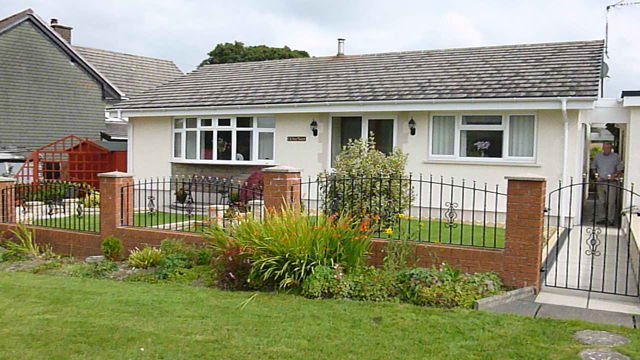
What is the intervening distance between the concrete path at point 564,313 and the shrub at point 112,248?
255 inches

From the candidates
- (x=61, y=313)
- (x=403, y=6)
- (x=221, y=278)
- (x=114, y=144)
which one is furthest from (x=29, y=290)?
(x=114, y=144)

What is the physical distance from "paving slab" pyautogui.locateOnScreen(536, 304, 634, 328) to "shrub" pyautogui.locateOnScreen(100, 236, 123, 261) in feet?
22.9

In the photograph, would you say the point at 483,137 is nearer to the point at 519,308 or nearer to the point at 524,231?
the point at 524,231

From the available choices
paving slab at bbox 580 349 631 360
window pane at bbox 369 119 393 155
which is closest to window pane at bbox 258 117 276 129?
window pane at bbox 369 119 393 155

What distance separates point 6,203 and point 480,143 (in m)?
10.6

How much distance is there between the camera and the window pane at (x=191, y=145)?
58.9ft

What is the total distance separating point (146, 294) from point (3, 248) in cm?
564

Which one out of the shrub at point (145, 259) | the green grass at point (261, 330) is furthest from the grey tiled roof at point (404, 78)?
the green grass at point (261, 330)

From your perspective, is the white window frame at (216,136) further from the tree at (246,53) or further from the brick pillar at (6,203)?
the tree at (246,53)

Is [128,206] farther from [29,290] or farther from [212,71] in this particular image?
[212,71]

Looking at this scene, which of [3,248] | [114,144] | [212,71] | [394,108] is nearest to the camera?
[3,248]

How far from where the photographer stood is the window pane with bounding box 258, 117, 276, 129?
16.6 metres

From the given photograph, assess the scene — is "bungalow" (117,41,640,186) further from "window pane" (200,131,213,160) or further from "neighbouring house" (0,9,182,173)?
"neighbouring house" (0,9,182,173)

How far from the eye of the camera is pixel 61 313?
664 cm
